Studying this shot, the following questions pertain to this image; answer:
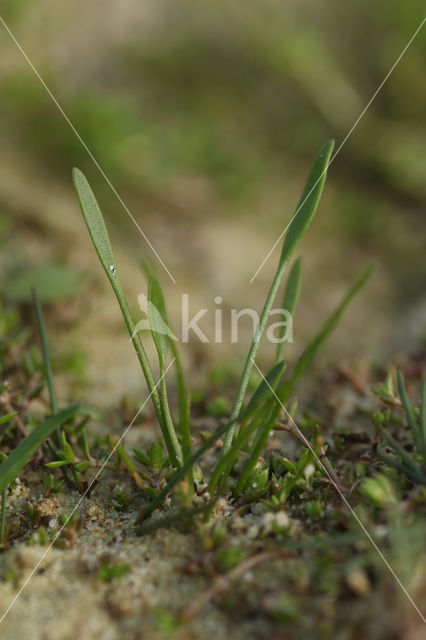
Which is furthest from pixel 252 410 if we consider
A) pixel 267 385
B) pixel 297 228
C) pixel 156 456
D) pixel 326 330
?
pixel 297 228

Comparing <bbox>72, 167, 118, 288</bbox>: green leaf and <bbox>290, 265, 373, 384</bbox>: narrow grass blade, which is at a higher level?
<bbox>72, 167, 118, 288</bbox>: green leaf

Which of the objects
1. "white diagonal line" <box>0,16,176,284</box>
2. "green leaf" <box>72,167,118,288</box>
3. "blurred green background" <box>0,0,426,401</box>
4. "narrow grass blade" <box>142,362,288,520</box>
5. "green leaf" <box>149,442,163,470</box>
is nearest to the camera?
"narrow grass blade" <box>142,362,288,520</box>

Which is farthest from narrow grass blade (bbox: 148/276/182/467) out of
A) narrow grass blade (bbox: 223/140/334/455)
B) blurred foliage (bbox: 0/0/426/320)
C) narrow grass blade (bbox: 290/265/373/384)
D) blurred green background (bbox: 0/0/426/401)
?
blurred foliage (bbox: 0/0/426/320)

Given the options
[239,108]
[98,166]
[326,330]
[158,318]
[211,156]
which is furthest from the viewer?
[239,108]

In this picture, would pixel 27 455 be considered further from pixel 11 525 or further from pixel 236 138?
pixel 236 138

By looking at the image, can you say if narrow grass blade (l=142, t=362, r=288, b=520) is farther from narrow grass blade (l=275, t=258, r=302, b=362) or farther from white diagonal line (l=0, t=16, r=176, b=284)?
white diagonal line (l=0, t=16, r=176, b=284)

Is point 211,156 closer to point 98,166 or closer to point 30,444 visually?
point 98,166

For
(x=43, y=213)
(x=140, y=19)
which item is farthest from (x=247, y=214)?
(x=140, y=19)
